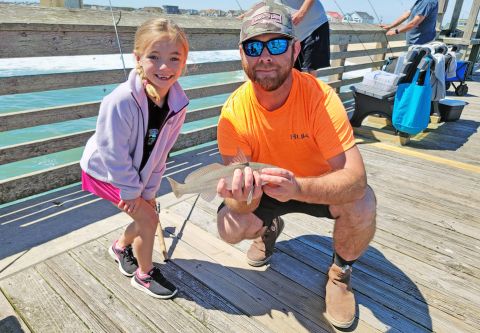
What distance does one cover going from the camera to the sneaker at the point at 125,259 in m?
2.51

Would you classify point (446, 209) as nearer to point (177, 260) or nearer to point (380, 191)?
point (380, 191)

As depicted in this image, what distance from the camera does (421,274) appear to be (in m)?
2.71

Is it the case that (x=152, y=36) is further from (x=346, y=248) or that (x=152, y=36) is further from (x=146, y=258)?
(x=346, y=248)

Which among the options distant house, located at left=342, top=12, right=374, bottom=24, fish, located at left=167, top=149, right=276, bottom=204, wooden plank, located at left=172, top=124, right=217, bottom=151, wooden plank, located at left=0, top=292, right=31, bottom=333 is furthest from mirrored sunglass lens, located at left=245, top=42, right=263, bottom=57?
distant house, located at left=342, top=12, right=374, bottom=24

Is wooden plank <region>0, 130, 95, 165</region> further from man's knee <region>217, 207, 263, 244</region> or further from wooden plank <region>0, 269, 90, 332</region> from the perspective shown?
man's knee <region>217, 207, 263, 244</region>

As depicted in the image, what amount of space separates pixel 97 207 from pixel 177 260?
111 centimetres

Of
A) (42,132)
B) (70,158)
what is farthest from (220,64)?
(42,132)

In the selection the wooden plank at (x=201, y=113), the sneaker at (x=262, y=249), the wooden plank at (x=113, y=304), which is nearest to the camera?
the wooden plank at (x=113, y=304)

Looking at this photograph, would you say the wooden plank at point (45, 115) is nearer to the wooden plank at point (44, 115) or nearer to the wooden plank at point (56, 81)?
the wooden plank at point (44, 115)

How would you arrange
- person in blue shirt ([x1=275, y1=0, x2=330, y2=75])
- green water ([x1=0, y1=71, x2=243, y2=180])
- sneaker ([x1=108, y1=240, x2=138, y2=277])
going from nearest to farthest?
sneaker ([x1=108, y1=240, x2=138, y2=277]) < person in blue shirt ([x1=275, y1=0, x2=330, y2=75]) < green water ([x1=0, y1=71, x2=243, y2=180])

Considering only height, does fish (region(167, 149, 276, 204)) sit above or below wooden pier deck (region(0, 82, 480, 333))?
above

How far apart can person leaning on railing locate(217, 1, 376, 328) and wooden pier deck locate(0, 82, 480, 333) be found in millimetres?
305

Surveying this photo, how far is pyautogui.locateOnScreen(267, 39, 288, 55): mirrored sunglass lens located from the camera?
2.19m

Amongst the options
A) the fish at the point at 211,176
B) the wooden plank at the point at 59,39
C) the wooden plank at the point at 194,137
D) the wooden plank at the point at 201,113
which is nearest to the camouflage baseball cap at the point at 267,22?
the fish at the point at 211,176
